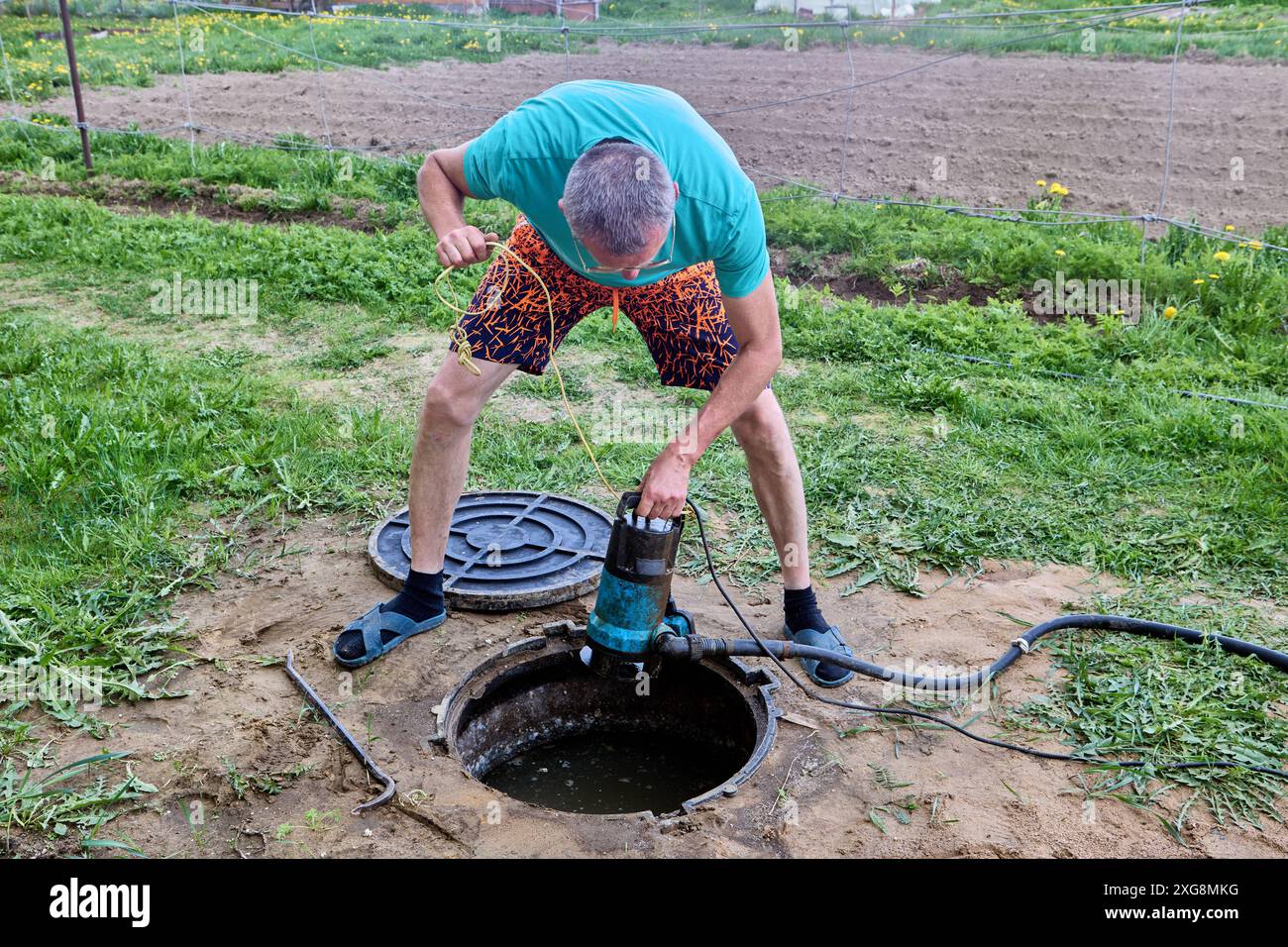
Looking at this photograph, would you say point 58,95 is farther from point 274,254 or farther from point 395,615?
point 395,615

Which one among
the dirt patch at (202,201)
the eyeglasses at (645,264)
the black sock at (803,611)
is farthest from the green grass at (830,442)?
the eyeglasses at (645,264)

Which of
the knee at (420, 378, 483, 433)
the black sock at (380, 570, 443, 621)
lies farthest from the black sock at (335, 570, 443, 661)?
the knee at (420, 378, 483, 433)

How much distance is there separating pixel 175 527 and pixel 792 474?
2194 millimetres

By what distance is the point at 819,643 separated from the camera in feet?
10.4

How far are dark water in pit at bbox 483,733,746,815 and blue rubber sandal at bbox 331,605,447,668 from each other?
0.49m

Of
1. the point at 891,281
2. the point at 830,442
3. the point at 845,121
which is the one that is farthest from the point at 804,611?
the point at 845,121

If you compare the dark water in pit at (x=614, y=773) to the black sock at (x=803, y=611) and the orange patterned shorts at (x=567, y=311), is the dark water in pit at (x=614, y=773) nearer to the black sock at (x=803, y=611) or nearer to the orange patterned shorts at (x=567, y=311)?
the black sock at (x=803, y=611)

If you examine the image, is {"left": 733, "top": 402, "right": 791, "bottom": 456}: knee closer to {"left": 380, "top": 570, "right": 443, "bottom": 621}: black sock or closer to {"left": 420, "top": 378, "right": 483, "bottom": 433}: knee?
{"left": 420, "top": 378, "right": 483, "bottom": 433}: knee

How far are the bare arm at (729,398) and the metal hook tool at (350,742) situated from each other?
36.1 inches

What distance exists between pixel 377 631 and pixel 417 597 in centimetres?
16

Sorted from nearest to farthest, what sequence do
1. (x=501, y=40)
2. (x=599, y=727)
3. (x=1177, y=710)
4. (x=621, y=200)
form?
(x=621, y=200) < (x=1177, y=710) < (x=599, y=727) < (x=501, y=40)

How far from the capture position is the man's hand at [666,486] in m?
2.62

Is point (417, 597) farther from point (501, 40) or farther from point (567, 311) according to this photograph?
point (501, 40)

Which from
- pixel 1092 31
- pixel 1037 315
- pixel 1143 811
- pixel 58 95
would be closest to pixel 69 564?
pixel 1143 811
